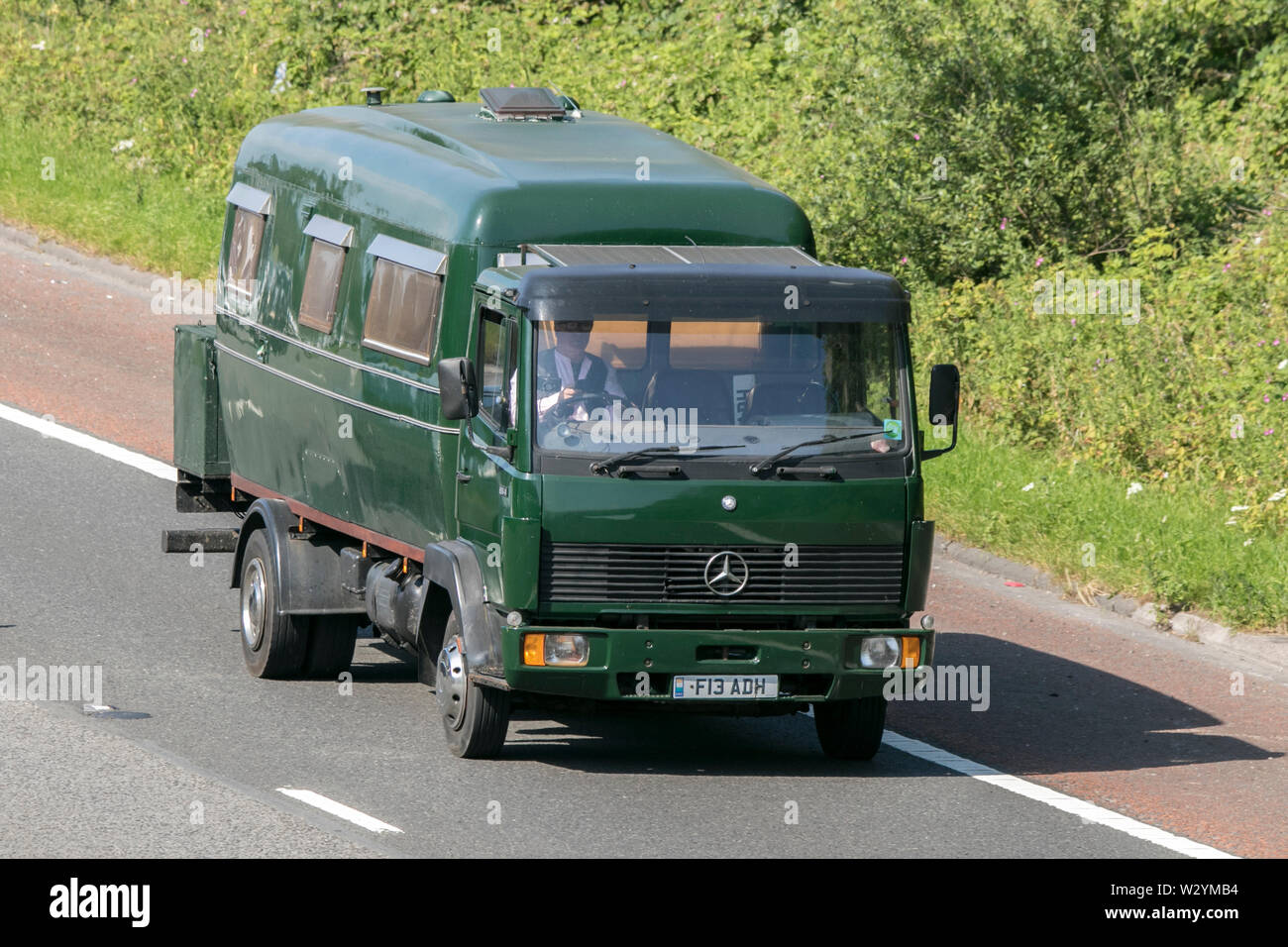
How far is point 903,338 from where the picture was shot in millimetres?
10289

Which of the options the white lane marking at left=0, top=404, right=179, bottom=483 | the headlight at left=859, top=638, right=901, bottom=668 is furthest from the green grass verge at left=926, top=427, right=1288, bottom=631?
the white lane marking at left=0, top=404, right=179, bottom=483

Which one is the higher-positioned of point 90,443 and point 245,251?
point 245,251

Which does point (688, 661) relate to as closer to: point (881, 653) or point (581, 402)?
point (881, 653)

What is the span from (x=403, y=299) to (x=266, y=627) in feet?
7.42

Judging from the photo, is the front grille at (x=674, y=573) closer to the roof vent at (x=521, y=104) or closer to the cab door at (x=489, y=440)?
the cab door at (x=489, y=440)

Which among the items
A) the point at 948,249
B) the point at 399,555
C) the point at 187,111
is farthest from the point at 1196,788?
the point at 187,111

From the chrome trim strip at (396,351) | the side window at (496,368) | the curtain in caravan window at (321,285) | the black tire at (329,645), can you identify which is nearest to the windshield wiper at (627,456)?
the side window at (496,368)

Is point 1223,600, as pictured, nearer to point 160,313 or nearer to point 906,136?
point 906,136

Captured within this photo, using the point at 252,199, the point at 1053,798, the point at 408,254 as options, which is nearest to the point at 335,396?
the point at 408,254

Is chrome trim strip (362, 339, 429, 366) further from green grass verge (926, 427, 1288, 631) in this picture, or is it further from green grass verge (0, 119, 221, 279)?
green grass verge (0, 119, 221, 279)

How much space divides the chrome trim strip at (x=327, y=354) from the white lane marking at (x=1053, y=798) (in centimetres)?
317

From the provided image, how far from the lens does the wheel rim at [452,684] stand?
10.4 m

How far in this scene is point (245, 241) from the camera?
13.2 meters

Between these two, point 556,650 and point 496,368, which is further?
point 496,368
